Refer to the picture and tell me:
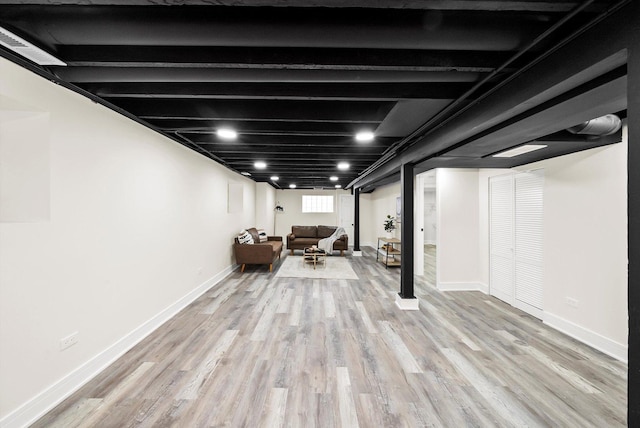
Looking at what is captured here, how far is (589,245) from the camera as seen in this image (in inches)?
112

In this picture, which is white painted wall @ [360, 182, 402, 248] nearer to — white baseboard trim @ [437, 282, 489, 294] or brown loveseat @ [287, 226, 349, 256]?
brown loveseat @ [287, 226, 349, 256]

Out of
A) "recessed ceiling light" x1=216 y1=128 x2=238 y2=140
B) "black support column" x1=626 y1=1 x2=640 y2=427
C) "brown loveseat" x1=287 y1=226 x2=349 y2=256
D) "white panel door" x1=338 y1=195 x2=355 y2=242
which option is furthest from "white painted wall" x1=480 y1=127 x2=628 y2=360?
"white panel door" x1=338 y1=195 x2=355 y2=242

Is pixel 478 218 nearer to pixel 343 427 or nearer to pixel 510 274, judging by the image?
pixel 510 274

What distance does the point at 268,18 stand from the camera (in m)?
1.35

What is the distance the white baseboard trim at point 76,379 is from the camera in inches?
64.9

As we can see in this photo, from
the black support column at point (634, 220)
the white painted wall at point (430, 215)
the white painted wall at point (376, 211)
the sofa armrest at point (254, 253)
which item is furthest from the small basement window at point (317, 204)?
the black support column at point (634, 220)

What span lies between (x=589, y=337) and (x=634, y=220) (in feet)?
8.96

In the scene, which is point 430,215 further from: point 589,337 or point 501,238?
point 589,337

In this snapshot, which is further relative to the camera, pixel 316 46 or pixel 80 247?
pixel 80 247

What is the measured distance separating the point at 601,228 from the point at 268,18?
363 centimetres

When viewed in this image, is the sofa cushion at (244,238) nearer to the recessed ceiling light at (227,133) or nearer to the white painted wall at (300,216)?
the recessed ceiling light at (227,133)

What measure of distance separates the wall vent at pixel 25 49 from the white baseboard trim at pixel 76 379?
7.03 ft

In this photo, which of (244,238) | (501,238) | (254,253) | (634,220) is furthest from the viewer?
(244,238)

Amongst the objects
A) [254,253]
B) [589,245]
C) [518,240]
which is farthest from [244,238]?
[589,245]
